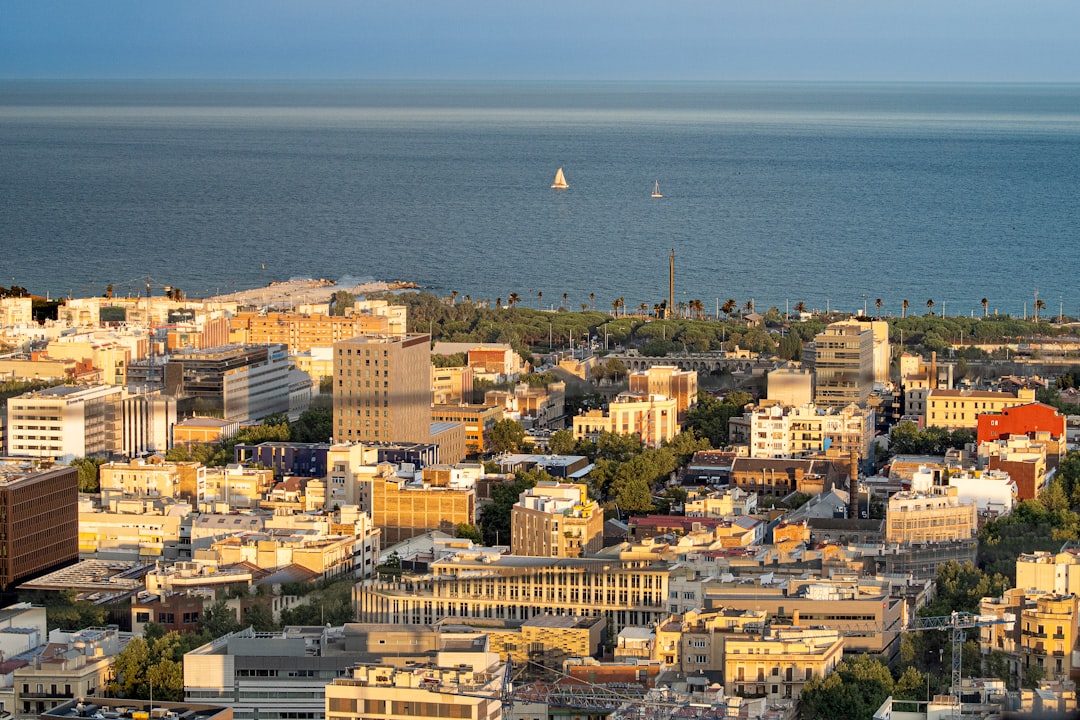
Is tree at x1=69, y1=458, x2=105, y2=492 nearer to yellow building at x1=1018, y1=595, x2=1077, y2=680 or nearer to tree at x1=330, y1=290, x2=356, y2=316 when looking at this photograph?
yellow building at x1=1018, y1=595, x2=1077, y2=680

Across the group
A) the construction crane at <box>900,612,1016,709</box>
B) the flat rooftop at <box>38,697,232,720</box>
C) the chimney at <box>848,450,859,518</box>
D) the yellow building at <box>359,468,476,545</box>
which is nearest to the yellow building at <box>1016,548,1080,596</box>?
the construction crane at <box>900,612,1016,709</box>

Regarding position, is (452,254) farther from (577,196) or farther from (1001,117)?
(1001,117)

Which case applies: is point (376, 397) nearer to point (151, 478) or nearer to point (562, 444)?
point (562, 444)

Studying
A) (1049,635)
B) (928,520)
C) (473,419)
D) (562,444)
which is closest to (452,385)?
(473,419)

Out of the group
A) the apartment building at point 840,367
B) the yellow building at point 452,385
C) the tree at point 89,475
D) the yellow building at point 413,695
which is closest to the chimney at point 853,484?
the apartment building at point 840,367

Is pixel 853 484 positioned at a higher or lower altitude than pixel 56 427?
lower

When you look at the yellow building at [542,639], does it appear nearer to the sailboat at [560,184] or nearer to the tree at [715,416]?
the tree at [715,416]
